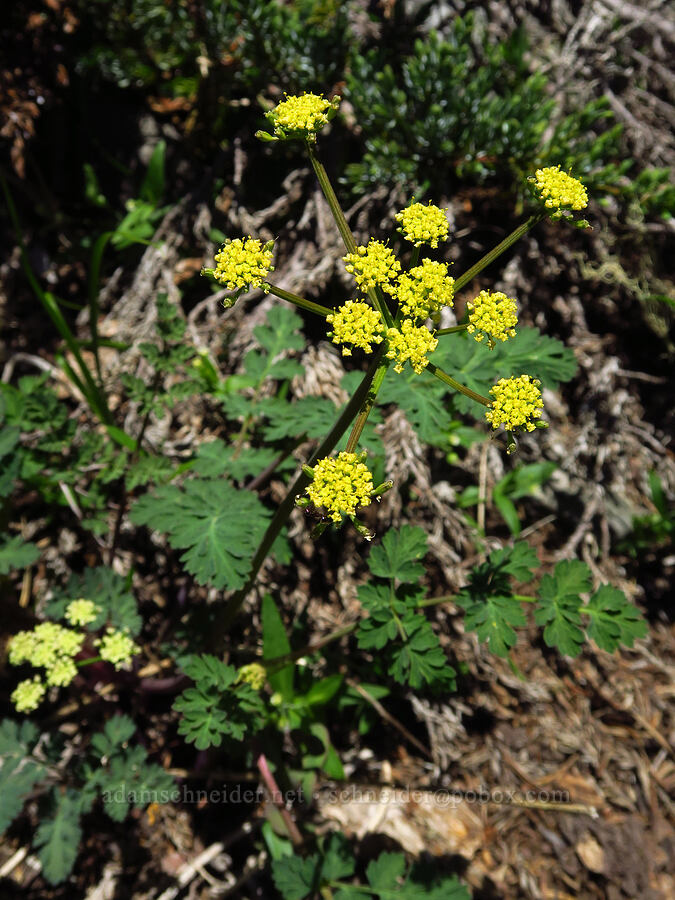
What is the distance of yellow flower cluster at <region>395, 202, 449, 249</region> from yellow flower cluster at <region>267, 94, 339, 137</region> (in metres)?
0.44

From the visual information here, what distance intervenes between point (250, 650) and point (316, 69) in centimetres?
385

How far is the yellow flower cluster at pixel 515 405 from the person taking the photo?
7.17 ft

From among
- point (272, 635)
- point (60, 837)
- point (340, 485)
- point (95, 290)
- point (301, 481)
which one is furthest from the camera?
point (95, 290)

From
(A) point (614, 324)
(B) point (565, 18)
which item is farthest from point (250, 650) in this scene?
(B) point (565, 18)

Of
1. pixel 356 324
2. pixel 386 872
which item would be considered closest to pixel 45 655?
pixel 386 872

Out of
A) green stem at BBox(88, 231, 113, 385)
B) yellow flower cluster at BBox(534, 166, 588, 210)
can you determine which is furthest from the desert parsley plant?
green stem at BBox(88, 231, 113, 385)

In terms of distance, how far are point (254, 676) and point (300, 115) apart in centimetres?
249

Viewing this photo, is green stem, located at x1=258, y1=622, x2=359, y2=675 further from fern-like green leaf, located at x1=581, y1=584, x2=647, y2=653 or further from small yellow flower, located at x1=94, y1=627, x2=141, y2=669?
fern-like green leaf, located at x1=581, y1=584, x2=647, y2=653

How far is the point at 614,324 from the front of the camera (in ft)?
15.8

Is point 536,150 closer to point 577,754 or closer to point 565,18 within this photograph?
point 565,18

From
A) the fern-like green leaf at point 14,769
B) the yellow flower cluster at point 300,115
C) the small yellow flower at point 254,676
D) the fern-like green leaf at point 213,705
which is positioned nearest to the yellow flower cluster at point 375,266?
the yellow flower cluster at point 300,115

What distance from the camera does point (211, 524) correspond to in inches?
116

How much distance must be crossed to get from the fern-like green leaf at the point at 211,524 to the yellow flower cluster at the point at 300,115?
1.62m

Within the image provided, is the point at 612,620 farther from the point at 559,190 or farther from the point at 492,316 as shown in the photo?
the point at 559,190
